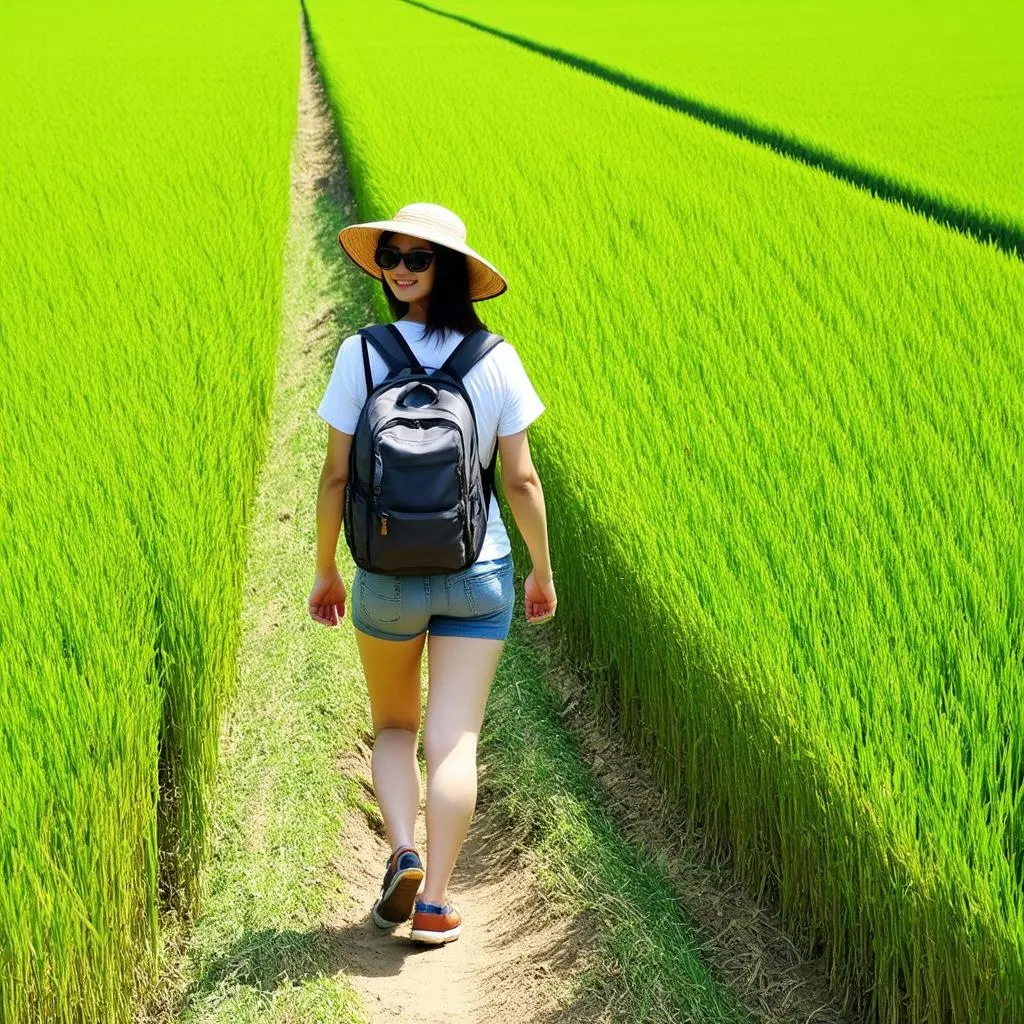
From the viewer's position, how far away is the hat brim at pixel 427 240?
2.07 metres

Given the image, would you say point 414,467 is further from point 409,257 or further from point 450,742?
point 450,742

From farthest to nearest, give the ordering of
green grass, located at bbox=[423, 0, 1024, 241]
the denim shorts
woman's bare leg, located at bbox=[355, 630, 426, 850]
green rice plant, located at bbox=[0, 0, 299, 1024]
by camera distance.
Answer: green grass, located at bbox=[423, 0, 1024, 241] → woman's bare leg, located at bbox=[355, 630, 426, 850] → the denim shorts → green rice plant, located at bbox=[0, 0, 299, 1024]

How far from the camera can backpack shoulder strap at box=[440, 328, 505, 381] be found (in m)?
2.12

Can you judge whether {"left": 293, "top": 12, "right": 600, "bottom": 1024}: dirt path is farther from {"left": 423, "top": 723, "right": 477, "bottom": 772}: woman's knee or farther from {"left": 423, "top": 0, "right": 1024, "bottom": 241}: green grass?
{"left": 423, "top": 0, "right": 1024, "bottom": 241}: green grass

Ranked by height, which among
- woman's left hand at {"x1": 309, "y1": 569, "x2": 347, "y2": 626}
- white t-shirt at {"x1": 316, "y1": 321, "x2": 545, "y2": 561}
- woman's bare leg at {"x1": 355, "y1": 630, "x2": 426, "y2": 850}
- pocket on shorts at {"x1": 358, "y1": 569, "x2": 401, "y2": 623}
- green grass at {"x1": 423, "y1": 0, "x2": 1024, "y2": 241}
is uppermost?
white t-shirt at {"x1": 316, "y1": 321, "x2": 545, "y2": 561}

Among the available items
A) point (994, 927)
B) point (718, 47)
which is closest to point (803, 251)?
point (994, 927)

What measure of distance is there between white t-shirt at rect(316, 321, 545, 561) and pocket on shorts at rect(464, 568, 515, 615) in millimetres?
187

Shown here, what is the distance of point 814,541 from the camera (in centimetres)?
277

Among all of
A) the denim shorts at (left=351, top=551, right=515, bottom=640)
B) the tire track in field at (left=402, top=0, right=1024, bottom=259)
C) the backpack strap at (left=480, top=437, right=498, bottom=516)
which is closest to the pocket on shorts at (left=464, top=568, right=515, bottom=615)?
the denim shorts at (left=351, top=551, right=515, bottom=640)

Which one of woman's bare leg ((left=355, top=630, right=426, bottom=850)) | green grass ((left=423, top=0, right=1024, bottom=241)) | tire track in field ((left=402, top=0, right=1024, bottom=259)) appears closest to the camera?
woman's bare leg ((left=355, top=630, right=426, bottom=850))

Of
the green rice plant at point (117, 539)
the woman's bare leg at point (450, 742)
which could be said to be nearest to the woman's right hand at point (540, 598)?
the woman's bare leg at point (450, 742)

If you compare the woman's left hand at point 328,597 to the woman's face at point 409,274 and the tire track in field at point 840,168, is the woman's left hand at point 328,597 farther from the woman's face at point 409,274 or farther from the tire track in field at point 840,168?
the tire track in field at point 840,168

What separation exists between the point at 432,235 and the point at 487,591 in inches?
23.0

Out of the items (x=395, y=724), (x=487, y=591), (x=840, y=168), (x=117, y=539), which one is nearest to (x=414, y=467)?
(x=487, y=591)
